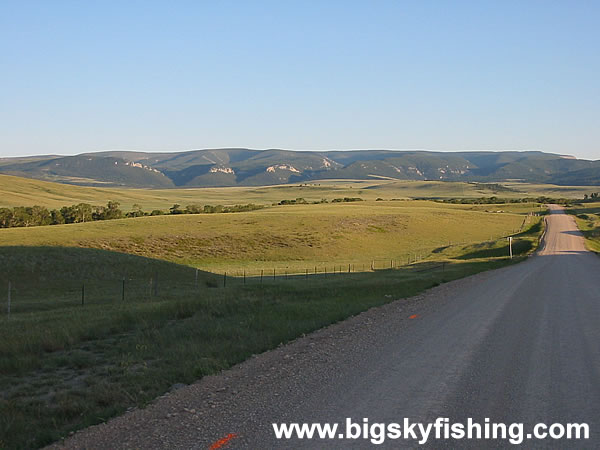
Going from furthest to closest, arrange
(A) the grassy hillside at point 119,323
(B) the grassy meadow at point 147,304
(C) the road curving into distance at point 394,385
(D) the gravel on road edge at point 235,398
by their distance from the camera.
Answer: (B) the grassy meadow at point 147,304 < (A) the grassy hillside at point 119,323 < (C) the road curving into distance at point 394,385 < (D) the gravel on road edge at point 235,398

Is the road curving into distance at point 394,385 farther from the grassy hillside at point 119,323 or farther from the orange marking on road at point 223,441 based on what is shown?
the grassy hillside at point 119,323

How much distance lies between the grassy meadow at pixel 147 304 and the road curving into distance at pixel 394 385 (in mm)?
981

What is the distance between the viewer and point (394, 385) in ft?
33.3

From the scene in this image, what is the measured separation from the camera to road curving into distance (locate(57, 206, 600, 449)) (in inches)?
321

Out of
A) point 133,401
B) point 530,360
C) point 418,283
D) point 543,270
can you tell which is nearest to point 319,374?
point 133,401

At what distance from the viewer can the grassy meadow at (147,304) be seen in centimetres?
1069

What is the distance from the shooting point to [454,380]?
10453 millimetres

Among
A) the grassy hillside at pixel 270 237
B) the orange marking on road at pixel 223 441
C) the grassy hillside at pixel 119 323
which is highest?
the orange marking on road at pixel 223 441

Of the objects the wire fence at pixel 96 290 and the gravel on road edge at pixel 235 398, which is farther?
the wire fence at pixel 96 290

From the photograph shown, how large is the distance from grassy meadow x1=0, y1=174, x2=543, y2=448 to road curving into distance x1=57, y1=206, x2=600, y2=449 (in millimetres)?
981

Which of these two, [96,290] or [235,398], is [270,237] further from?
[235,398]

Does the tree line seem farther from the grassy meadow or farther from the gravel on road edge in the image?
the gravel on road edge

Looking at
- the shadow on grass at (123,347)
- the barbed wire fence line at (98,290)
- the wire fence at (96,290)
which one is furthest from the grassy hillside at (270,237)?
the shadow on grass at (123,347)

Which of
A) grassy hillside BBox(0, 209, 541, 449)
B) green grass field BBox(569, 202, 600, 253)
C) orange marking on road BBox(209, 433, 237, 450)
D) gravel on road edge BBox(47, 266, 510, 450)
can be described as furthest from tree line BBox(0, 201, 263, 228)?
orange marking on road BBox(209, 433, 237, 450)
